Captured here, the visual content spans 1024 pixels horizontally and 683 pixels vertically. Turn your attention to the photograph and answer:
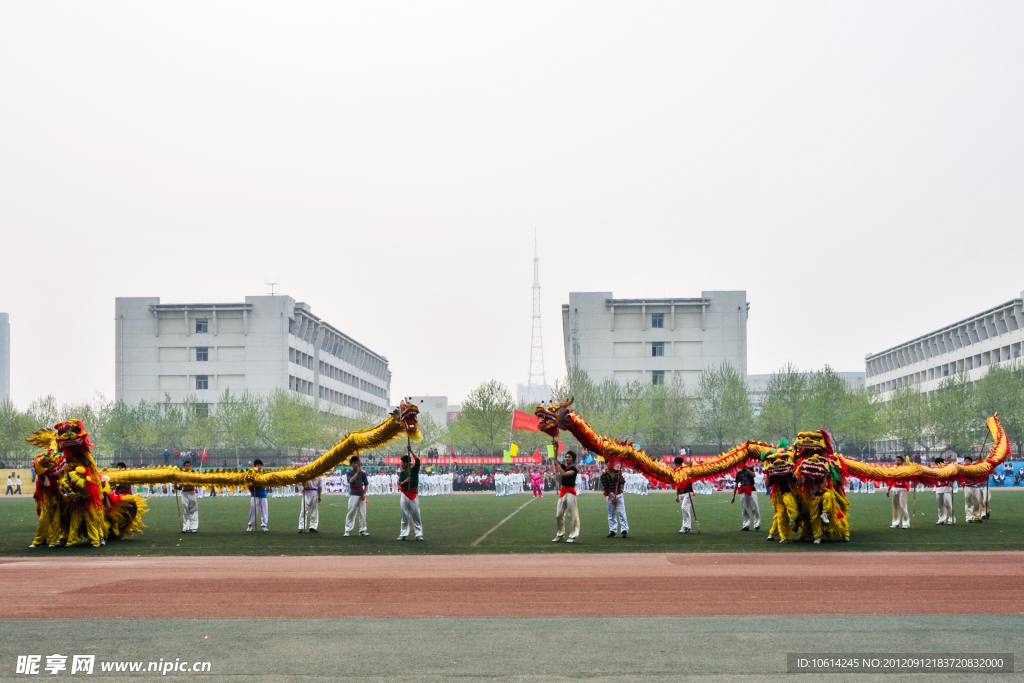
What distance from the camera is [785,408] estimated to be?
249 ft

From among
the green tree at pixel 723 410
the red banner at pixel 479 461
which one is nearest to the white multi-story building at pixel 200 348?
the red banner at pixel 479 461

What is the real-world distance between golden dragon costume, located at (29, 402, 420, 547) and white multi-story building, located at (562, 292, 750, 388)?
234 feet

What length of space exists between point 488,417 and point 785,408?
1077 inches

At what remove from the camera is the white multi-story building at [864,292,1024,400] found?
85.4 m

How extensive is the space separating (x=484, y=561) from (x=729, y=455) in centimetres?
918

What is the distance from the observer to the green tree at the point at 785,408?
249 feet

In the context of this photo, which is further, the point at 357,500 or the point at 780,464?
the point at 357,500

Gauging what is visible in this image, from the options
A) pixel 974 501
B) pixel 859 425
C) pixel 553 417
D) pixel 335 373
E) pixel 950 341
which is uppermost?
pixel 950 341

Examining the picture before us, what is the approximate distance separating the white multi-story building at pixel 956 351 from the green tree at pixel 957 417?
11.5 m

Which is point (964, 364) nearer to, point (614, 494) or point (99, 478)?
point (614, 494)

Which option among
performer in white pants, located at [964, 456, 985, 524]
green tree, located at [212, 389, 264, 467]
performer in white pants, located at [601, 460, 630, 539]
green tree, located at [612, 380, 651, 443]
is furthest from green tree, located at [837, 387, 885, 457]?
performer in white pants, located at [601, 460, 630, 539]

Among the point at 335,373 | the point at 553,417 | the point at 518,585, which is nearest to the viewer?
the point at 518,585

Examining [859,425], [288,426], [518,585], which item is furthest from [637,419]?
[518,585]

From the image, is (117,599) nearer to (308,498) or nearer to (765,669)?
(765,669)
